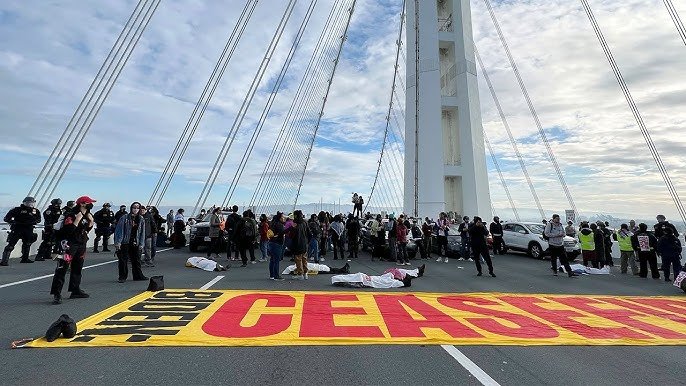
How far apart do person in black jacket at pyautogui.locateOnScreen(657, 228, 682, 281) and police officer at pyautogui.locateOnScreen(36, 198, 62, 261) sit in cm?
1778

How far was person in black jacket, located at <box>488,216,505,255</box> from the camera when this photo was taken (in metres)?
18.0

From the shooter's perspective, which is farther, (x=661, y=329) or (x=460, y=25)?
(x=460, y=25)

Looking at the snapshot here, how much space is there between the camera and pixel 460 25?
2941 cm

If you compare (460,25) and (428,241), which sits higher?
(460,25)

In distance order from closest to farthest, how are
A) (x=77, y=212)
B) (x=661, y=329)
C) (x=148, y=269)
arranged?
(x=661, y=329) < (x=77, y=212) < (x=148, y=269)

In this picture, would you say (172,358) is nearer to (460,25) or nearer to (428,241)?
(428,241)

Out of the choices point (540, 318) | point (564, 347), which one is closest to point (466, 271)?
point (540, 318)

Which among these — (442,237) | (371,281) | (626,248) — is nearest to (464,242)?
(442,237)

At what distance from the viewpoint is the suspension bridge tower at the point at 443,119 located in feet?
90.4

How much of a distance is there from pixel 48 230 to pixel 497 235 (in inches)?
671

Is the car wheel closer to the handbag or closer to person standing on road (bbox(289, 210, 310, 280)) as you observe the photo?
person standing on road (bbox(289, 210, 310, 280))

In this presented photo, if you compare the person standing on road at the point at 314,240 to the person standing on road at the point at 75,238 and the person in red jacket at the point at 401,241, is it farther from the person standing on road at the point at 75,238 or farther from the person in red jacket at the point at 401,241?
the person standing on road at the point at 75,238

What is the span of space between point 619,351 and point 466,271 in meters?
7.74

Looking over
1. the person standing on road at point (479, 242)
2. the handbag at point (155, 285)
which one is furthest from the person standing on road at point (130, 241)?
the person standing on road at point (479, 242)
